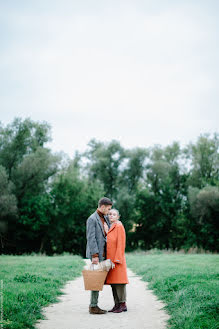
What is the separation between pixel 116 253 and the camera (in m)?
6.33

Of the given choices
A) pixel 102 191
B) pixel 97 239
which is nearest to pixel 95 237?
pixel 97 239

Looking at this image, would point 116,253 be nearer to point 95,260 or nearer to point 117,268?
point 117,268

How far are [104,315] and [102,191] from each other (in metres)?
33.7

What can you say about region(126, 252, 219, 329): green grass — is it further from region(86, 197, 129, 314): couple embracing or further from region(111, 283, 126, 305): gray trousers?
region(86, 197, 129, 314): couple embracing

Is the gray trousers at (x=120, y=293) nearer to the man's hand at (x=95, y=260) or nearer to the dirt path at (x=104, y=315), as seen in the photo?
the dirt path at (x=104, y=315)

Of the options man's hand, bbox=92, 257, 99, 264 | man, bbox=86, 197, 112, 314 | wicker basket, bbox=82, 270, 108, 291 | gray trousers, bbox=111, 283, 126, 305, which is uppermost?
man, bbox=86, 197, 112, 314

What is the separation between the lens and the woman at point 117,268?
6.30 metres

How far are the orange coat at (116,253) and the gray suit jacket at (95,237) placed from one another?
0.46 feet

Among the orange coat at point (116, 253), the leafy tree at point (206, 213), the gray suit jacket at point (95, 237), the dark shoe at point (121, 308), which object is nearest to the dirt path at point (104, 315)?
the dark shoe at point (121, 308)

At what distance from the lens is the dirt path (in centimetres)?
527

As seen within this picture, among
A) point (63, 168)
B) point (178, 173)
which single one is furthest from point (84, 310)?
point (178, 173)

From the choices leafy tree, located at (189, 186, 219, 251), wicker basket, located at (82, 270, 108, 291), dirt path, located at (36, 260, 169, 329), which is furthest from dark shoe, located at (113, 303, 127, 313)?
leafy tree, located at (189, 186, 219, 251)

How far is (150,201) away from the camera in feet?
144

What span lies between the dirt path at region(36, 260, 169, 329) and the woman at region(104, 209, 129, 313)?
256 mm
